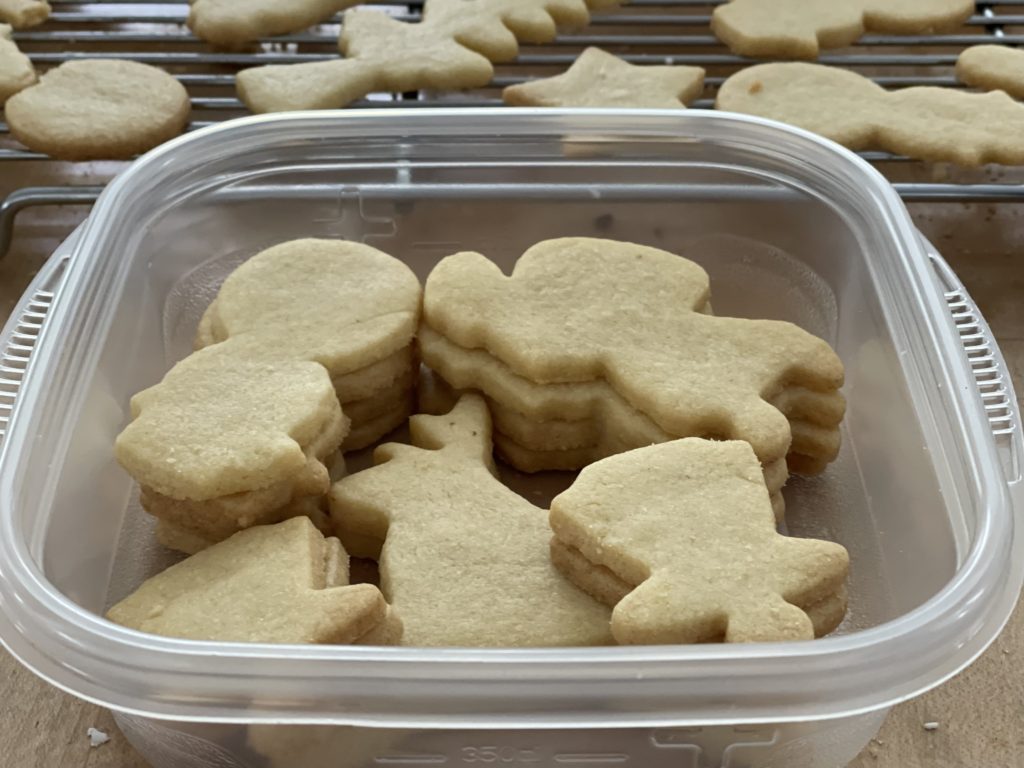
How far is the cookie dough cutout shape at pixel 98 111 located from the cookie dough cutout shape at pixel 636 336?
476 mm

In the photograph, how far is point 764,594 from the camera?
2.56 ft

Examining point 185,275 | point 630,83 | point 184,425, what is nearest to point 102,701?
point 184,425

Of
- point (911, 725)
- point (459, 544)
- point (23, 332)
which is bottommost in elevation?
point (911, 725)

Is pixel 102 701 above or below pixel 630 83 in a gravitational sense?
below

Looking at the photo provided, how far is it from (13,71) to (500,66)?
576 millimetres

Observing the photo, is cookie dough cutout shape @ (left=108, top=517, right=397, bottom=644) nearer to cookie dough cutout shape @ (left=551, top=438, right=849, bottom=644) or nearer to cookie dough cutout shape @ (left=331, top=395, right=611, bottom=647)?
cookie dough cutout shape @ (left=331, top=395, right=611, bottom=647)

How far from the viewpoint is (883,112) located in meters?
1.35

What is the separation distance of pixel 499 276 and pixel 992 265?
60 cm

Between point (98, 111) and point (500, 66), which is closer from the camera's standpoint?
point (98, 111)

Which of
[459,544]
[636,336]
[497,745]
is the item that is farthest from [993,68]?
[497,745]

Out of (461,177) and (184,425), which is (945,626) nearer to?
(184,425)

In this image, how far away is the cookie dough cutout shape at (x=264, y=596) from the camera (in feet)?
2.56

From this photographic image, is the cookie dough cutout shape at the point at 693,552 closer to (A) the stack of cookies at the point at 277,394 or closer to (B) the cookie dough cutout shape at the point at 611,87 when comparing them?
(A) the stack of cookies at the point at 277,394

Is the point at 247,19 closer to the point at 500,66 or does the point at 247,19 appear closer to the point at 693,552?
the point at 500,66
